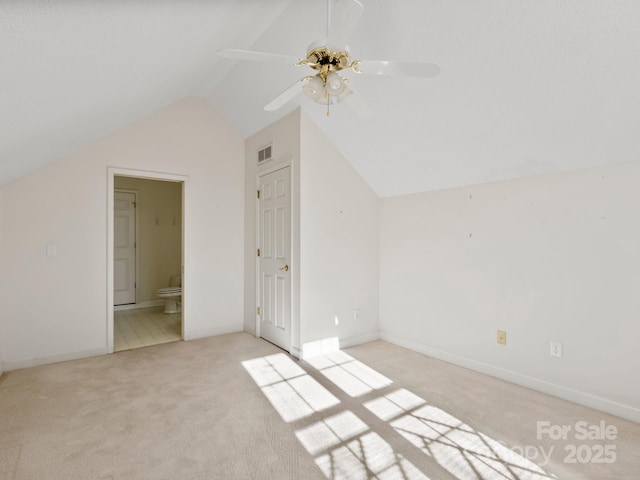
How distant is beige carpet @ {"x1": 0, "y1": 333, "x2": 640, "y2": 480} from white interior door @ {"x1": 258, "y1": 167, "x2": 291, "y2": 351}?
1.93ft

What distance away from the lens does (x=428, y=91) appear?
2463mm

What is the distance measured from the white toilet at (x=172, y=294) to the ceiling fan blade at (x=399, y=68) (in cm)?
458

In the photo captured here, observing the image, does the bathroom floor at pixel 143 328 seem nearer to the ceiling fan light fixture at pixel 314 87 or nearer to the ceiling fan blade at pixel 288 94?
the ceiling fan blade at pixel 288 94

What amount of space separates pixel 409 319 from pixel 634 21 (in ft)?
9.50

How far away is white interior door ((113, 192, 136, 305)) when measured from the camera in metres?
5.61

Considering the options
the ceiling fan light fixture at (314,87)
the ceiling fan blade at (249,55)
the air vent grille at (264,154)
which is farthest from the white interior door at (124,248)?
the ceiling fan light fixture at (314,87)

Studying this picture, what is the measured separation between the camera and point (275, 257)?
3.73 m

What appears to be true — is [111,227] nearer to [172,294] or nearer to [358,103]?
[172,294]

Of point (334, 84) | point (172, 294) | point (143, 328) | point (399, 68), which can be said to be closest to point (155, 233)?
point (172, 294)

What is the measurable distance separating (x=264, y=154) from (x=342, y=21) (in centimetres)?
271

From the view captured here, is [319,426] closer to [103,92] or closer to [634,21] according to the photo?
[103,92]

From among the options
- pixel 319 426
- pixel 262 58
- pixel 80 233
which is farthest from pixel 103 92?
pixel 319 426

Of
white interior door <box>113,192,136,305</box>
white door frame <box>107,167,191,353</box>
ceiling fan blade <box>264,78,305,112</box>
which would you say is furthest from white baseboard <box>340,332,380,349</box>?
white interior door <box>113,192,136,305</box>

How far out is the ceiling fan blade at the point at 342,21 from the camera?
127 cm
